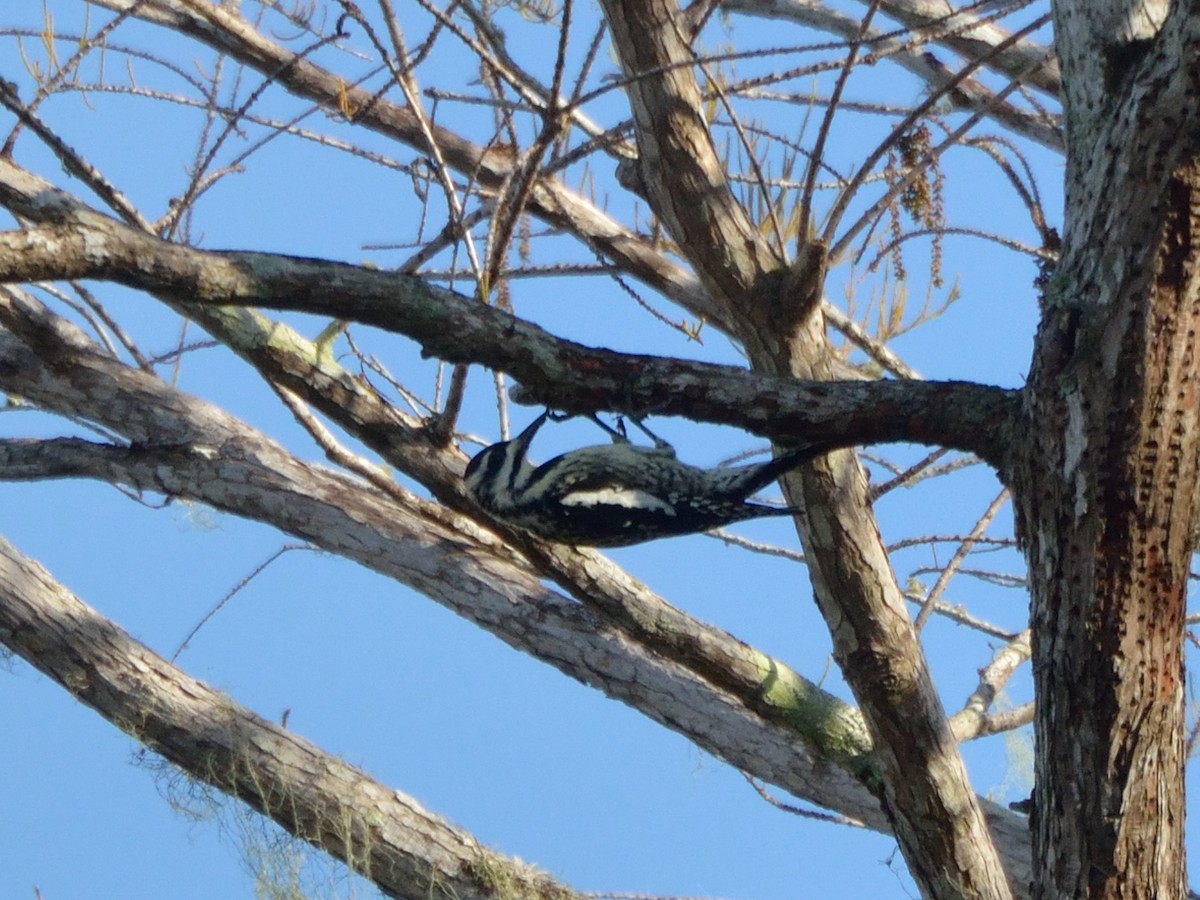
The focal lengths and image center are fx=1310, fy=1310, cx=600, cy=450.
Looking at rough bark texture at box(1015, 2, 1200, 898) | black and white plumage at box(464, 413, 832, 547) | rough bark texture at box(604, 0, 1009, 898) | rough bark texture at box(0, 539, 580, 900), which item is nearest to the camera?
rough bark texture at box(1015, 2, 1200, 898)

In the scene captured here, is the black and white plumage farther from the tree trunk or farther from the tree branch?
the tree trunk

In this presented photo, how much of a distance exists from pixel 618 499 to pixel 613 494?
4cm

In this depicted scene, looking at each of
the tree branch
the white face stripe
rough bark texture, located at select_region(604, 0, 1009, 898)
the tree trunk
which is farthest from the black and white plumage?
the tree trunk

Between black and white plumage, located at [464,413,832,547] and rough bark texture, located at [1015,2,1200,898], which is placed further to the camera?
black and white plumage, located at [464,413,832,547]

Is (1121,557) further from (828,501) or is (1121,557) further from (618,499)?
(618,499)

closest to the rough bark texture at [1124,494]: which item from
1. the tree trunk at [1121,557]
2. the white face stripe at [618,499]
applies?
the tree trunk at [1121,557]

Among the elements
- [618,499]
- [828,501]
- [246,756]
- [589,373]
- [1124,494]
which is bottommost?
[246,756]

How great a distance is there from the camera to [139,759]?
393 cm

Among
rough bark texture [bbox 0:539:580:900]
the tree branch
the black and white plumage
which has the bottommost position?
rough bark texture [bbox 0:539:580:900]

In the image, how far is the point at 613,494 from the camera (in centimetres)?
341

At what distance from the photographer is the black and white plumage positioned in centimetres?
332

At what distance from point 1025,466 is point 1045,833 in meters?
0.67

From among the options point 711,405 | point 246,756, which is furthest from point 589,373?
point 246,756

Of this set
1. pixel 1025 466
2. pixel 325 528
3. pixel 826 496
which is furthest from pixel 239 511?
pixel 1025 466
